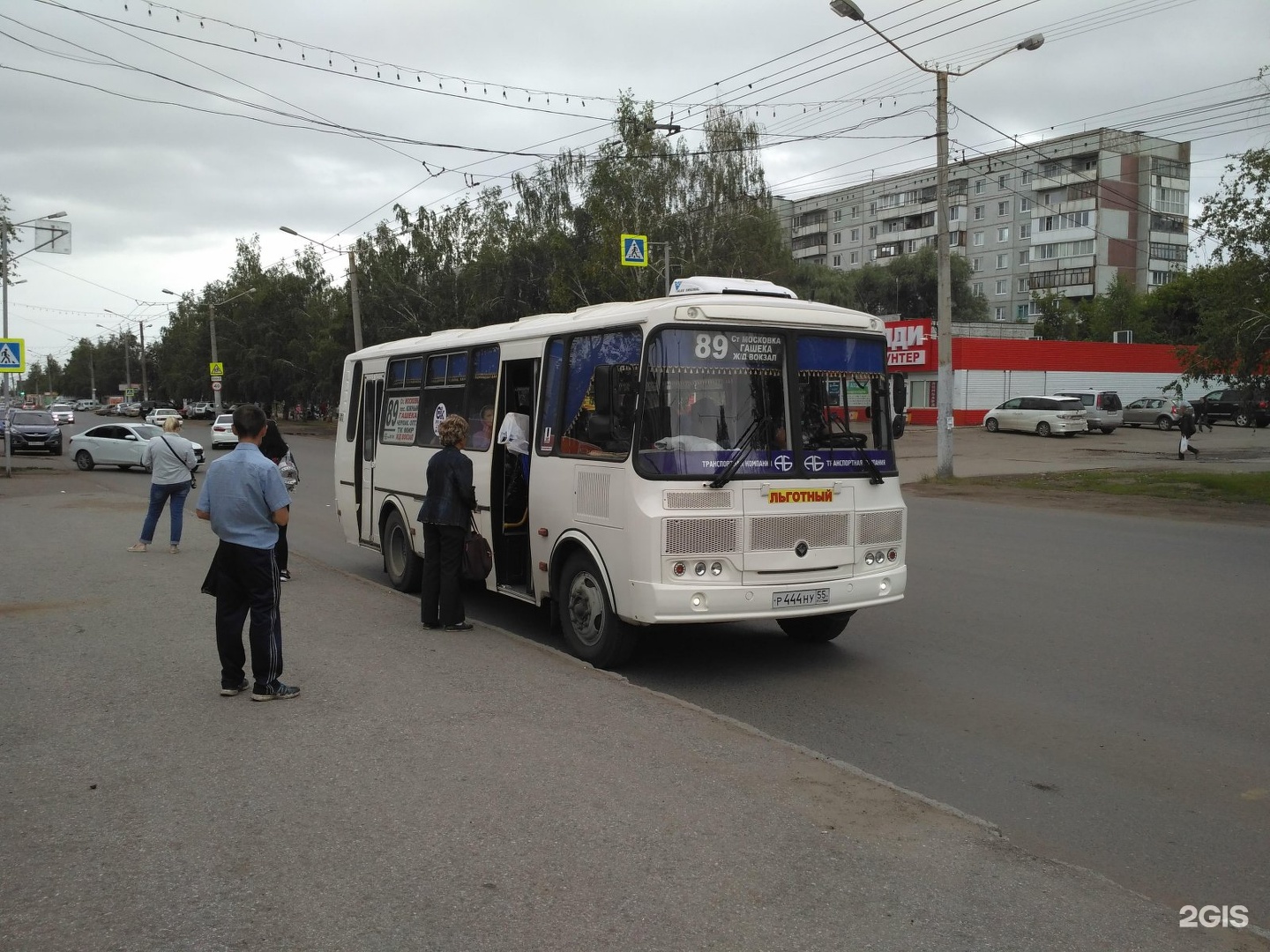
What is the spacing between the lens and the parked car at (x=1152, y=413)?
5016 centimetres

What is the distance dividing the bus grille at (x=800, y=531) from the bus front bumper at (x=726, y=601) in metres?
0.28

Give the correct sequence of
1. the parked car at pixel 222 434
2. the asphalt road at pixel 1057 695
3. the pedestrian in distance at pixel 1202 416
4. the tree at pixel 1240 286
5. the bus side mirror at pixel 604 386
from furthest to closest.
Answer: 1. the pedestrian in distance at pixel 1202 416
2. the parked car at pixel 222 434
3. the tree at pixel 1240 286
4. the bus side mirror at pixel 604 386
5. the asphalt road at pixel 1057 695

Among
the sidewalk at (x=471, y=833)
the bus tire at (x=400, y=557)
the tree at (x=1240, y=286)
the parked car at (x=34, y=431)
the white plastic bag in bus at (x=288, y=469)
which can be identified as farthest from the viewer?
the parked car at (x=34, y=431)

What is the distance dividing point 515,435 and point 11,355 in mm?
21861

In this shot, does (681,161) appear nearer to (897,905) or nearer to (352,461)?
(352,461)

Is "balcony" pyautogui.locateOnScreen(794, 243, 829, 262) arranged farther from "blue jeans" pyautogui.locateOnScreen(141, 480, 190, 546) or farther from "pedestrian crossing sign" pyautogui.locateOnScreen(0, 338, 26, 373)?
"blue jeans" pyautogui.locateOnScreen(141, 480, 190, 546)

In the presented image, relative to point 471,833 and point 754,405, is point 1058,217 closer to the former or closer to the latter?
point 754,405

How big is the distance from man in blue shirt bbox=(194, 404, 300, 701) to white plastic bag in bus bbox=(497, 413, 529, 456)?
107 inches

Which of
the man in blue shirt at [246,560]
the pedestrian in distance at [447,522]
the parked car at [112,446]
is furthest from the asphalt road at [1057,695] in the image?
the parked car at [112,446]

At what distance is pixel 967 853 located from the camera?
14.0 feet

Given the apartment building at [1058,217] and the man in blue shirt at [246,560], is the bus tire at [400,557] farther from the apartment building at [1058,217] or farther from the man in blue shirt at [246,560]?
the apartment building at [1058,217]

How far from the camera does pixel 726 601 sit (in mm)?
7055

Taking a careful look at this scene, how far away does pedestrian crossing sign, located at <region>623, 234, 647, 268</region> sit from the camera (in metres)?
28.9

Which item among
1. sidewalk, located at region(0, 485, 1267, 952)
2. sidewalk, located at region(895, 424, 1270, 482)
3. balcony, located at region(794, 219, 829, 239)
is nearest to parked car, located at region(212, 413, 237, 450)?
sidewalk, located at region(895, 424, 1270, 482)
